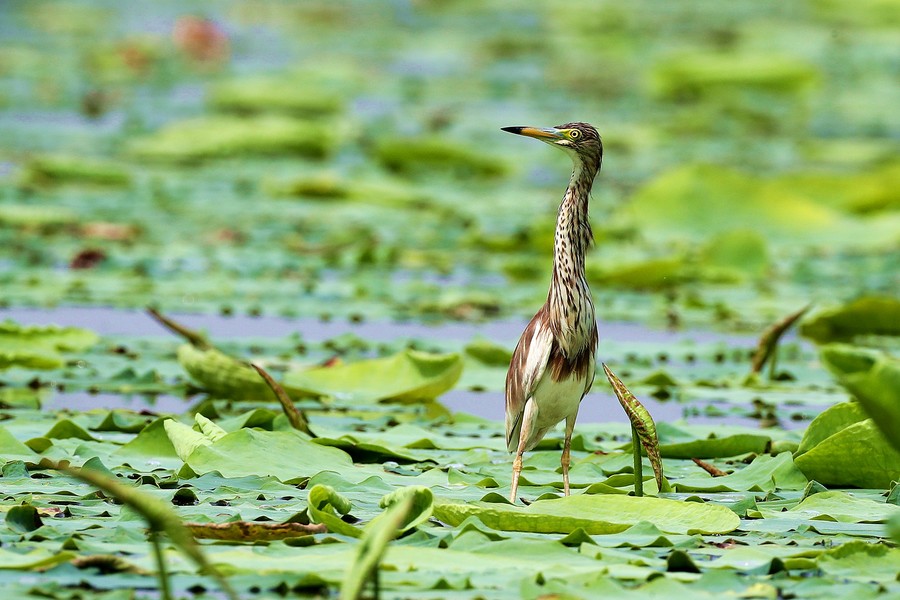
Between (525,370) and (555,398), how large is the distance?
0.12m

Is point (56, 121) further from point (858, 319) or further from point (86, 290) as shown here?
point (858, 319)

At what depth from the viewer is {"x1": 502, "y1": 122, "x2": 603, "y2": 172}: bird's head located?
4.62 meters

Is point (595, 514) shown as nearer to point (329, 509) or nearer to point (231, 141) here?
point (329, 509)

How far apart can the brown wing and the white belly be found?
0.03 m

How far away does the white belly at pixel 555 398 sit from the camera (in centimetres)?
438

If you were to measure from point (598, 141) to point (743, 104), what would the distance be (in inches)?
486

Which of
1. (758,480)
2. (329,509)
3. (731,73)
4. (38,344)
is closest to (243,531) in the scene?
(329,509)

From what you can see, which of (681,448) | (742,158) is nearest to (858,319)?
(681,448)

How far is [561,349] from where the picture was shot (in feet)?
14.4

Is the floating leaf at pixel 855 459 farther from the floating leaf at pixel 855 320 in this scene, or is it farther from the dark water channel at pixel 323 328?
the floating leaf at pixel 855 320

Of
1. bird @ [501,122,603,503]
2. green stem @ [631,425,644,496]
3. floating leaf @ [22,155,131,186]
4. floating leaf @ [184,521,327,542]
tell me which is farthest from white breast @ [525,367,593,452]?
floating leaf @ [22,155,131,186]

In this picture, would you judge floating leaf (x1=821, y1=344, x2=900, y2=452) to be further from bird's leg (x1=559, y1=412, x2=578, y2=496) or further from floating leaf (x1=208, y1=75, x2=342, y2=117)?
floating leaf (x1=208, y1=75, x2=342, y2=117)

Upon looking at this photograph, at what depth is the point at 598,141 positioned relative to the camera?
4684 millimetres

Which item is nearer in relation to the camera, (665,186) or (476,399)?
(476,399)
